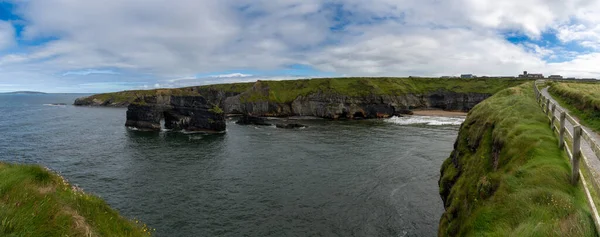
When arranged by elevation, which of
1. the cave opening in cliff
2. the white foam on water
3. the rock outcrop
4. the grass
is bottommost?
the white foam on water

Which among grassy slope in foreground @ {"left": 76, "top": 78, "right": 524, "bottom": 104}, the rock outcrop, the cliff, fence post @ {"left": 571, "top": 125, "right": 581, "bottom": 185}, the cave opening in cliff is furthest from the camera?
grassy slope in foreground @ {"left": 76, "top": 78, "right": 524, "bottom": 104}

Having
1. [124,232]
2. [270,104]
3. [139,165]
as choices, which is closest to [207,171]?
[139,165]

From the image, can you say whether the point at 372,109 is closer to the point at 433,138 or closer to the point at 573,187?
the point at 433,138

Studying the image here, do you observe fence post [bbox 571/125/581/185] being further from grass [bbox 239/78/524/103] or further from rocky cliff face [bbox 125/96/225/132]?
grass [bbox 239/78/524/103]

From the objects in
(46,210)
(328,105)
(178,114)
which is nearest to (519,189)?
(46,210)

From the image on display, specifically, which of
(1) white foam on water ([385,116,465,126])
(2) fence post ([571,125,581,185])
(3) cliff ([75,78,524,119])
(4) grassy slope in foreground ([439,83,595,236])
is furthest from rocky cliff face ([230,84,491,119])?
(2) fence post ([571,125,581,185])

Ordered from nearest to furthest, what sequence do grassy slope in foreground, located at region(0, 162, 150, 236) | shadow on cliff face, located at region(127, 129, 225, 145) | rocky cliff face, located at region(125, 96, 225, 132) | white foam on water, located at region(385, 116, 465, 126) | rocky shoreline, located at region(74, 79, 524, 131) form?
grassy slope in foreground, located at region(0, 162, 150, 236), shadow on cliff face, located at region(127, 129, 225, 145), rocky cliff face, located at region(125, 96, 225, 132), rocky shoreline, located at region(74, 79, 524, 131), white foam on water, located at region(385, 116, 465, 126)

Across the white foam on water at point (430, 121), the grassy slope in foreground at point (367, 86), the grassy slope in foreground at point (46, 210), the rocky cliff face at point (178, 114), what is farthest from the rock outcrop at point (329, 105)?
the grassy slope in foreground at point (46, 210)
